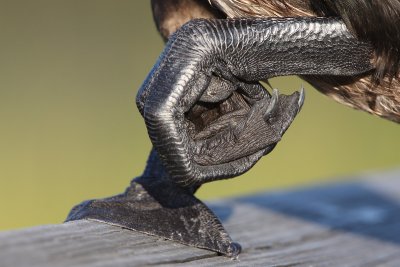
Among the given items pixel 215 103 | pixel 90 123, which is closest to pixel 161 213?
pixel 215 103

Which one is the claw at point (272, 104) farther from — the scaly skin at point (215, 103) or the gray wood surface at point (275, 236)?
the gray wood surface at point (275, 236)

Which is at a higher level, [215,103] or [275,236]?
[215,103]

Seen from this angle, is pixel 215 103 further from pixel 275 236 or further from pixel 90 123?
pixel 90 123

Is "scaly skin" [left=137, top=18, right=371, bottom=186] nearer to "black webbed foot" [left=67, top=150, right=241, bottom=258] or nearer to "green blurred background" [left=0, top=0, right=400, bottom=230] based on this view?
"black webbed foot" [left=67, top=150, right=241, bottom=258]

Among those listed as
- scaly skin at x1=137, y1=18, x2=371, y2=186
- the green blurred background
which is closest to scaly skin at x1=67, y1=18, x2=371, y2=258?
scaly skin at x1=137, y1=18, x2=371, y2=186

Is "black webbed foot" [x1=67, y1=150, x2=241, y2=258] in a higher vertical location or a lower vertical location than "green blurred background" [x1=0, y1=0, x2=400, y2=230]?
lower

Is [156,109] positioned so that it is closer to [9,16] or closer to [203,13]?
[203,13]

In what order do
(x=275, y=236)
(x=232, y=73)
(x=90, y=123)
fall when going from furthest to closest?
(x=90, y=123), (x=275, y=236), (x=232, y=73)
